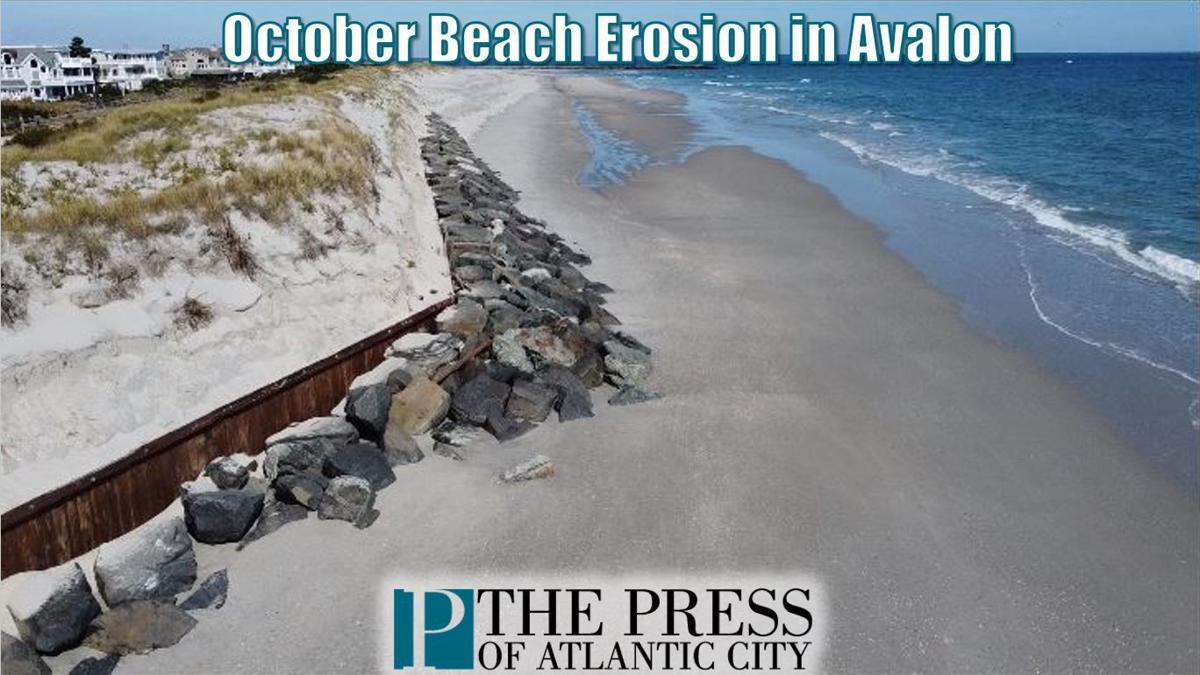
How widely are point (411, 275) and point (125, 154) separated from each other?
8.45m

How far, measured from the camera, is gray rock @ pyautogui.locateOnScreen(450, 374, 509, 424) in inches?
508

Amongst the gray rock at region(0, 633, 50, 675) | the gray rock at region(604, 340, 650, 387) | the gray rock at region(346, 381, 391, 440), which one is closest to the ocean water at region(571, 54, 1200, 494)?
the gray rock at region(604, 340, 650, 387)

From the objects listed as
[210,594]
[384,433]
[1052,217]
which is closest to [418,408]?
[384,433]

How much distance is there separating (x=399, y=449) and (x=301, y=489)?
1.62m

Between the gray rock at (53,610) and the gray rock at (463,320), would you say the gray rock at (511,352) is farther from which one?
the gray rock at (53,610)

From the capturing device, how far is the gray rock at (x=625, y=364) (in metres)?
14.6

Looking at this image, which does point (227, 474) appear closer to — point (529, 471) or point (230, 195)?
point (529, 471)

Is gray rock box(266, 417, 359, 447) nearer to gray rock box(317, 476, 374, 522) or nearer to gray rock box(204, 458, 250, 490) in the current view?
gray rock box(204, 458, 250, 490)

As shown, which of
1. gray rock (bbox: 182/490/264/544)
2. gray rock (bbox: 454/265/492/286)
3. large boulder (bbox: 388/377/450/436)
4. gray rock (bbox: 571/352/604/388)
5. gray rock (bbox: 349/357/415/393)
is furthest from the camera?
gray rock (bbox: 454/265/492/286)

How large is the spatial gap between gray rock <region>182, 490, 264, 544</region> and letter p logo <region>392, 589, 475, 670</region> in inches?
80.2

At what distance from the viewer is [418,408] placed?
12648 mm

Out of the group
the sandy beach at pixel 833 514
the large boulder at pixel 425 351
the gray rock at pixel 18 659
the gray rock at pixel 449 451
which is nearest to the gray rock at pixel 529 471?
the sandy beach at pixel 833 514

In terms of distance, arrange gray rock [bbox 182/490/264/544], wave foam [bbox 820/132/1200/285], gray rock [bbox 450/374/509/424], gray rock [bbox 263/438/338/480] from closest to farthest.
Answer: gray rock [bbox 182/490/264/544] → gray rock [bbox 263/438/338/480] → gray rock [bbox 450/374/509/424] → wave foam [bbox 820/132/1200/285]

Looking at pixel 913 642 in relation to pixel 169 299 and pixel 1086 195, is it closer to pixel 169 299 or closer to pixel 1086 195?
pixel 169 299
